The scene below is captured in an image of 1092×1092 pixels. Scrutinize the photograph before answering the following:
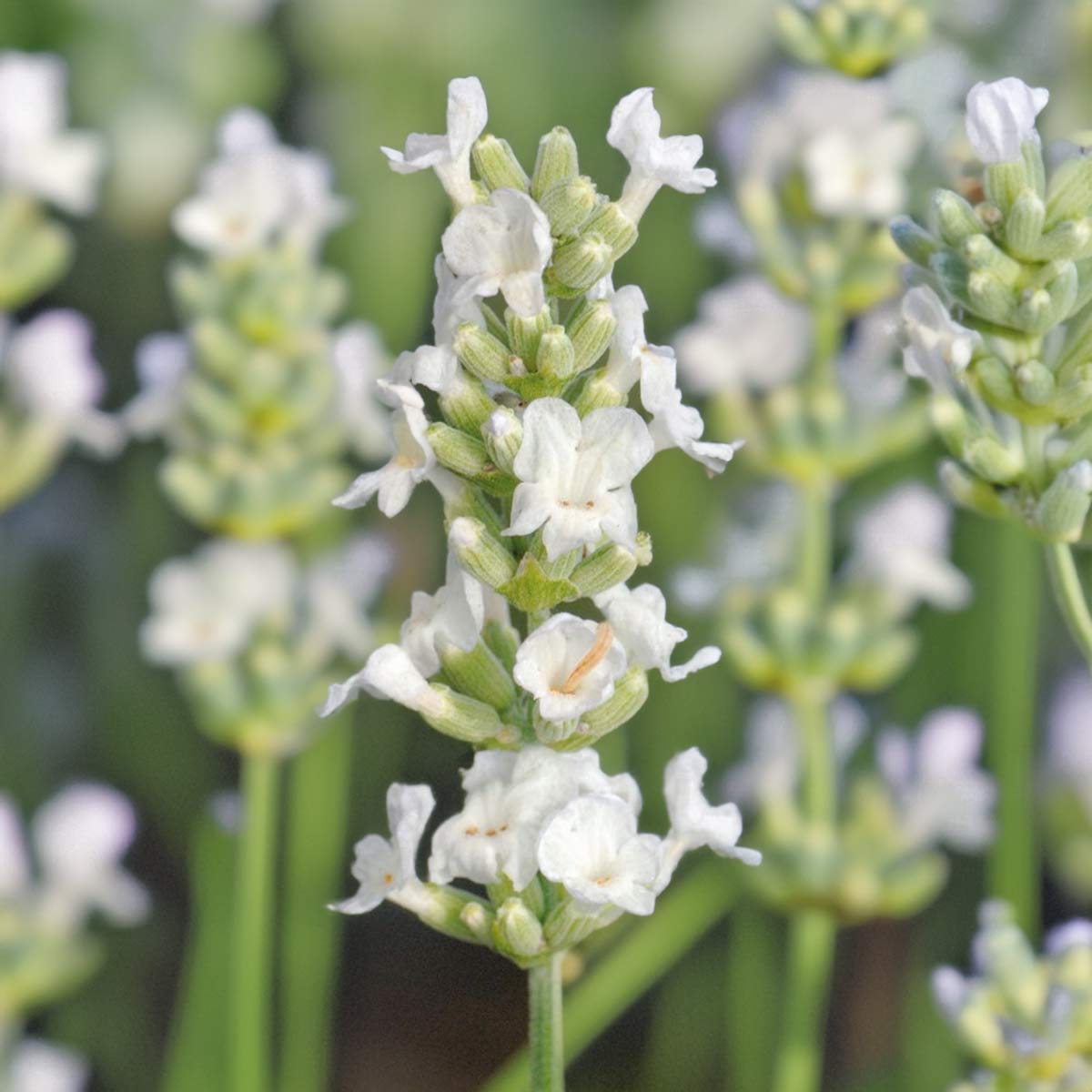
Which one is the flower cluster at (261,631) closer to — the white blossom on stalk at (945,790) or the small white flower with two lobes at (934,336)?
the white blossom on stalk at (945,790)

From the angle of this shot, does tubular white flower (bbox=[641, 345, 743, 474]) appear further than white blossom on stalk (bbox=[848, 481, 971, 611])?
No

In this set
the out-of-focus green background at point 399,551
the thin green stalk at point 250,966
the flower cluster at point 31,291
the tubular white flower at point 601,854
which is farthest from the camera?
the out-of-focus green background at point 399,551

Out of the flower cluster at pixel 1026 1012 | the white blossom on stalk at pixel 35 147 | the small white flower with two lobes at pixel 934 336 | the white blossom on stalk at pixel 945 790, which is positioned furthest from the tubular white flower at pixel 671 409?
the white blossom on stalk at pixel 35 147

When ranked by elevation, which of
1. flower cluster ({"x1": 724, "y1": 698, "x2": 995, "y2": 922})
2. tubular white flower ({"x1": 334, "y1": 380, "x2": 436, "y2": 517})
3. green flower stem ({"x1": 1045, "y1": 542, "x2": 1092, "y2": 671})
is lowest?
flower cluster ({"x1": 724, "y1": 698, "x2": 995, "y2": 922})

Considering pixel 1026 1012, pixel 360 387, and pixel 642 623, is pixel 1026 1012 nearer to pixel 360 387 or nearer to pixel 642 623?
pixel 642 623

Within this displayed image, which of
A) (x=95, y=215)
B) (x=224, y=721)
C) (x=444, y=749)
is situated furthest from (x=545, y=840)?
Result: (x=95, y=215)

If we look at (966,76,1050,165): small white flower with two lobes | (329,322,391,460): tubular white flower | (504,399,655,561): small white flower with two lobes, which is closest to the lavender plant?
(504,399,655,561): small white flower with two lobes

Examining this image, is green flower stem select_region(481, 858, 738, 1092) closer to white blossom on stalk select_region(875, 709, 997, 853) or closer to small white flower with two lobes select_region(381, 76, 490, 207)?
white blossom on stalk select_region(875, 709, 997, 853)
